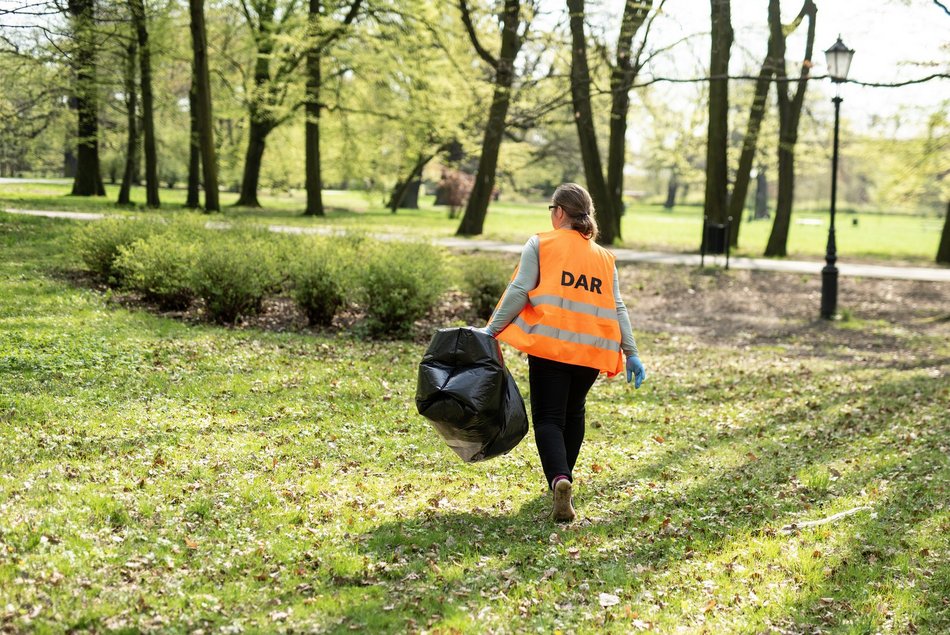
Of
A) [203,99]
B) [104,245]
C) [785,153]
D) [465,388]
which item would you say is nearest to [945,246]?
[785,153]

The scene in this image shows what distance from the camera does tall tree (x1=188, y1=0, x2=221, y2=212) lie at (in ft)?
65.8

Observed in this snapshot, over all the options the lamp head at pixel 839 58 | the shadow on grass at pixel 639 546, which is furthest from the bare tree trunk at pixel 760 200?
the shadow on grass at pixel 639 546

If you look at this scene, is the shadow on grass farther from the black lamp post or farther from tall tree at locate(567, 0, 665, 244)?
tall tree at locate(567, 0, 665, 244)

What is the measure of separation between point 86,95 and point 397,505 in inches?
812

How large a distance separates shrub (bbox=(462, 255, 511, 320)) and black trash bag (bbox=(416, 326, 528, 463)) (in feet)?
26.7

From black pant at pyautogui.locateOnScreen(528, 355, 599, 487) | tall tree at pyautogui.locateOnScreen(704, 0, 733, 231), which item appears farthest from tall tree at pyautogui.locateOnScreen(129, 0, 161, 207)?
black pant at pyautogui.locateOnScreen(528, 355, 599, 487)

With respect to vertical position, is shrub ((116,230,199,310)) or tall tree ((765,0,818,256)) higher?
tall tree ((765,0,818,256))

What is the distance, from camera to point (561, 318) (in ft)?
16.1

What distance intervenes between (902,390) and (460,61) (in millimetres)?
20797

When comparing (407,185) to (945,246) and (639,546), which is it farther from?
(639,546)

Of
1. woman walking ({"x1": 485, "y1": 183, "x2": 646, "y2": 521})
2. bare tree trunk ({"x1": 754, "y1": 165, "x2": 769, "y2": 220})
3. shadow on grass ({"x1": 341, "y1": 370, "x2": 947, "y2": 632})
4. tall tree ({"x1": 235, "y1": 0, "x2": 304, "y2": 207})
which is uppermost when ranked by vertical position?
tall tree ({"x1": 235, "y1": 0, "x2": 304, "y2": 207})

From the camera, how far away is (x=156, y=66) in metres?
23.1

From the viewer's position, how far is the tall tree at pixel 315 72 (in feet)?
83.4

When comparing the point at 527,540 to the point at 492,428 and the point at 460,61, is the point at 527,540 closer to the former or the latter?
the point at 492,428
